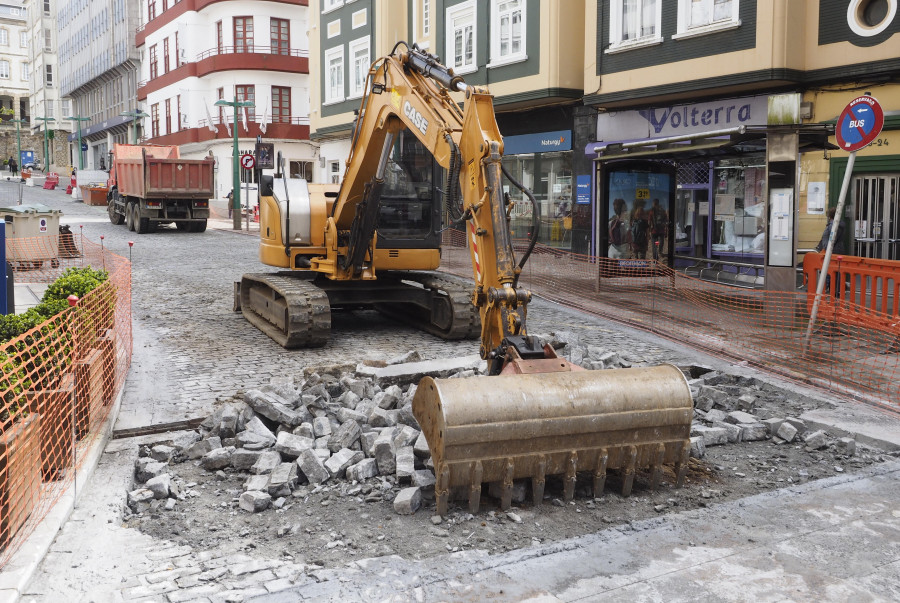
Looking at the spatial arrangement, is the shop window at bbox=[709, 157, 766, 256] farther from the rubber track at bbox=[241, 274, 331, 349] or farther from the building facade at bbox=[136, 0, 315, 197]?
the building facade at bbox=[136, 0, 315, 197]

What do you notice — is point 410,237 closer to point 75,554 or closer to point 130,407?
point 130,407

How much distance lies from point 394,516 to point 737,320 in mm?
8569

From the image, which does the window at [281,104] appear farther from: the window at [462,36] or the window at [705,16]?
the window at [705,16]

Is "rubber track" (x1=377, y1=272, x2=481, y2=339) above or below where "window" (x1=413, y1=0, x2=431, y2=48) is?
below

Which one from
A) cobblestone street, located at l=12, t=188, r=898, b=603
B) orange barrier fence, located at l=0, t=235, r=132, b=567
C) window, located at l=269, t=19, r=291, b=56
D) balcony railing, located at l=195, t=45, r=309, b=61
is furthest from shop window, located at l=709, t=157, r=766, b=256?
window, located at l=269, t=19, r=291, b=56

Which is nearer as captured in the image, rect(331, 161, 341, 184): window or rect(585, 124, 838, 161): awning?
rect(585, 124, 838, 161): awning

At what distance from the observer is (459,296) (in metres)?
11.5

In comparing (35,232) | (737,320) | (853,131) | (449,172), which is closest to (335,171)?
(35,232)

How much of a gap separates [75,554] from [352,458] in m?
1.97

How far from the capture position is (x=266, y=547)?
16.5ft

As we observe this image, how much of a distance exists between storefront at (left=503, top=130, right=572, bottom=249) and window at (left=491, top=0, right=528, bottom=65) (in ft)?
7.22

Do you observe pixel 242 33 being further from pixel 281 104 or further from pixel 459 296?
pixel 459 296

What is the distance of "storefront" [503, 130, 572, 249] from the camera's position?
22.5 meters

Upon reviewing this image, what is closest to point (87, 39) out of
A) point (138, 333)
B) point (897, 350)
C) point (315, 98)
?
point (315, 98)
